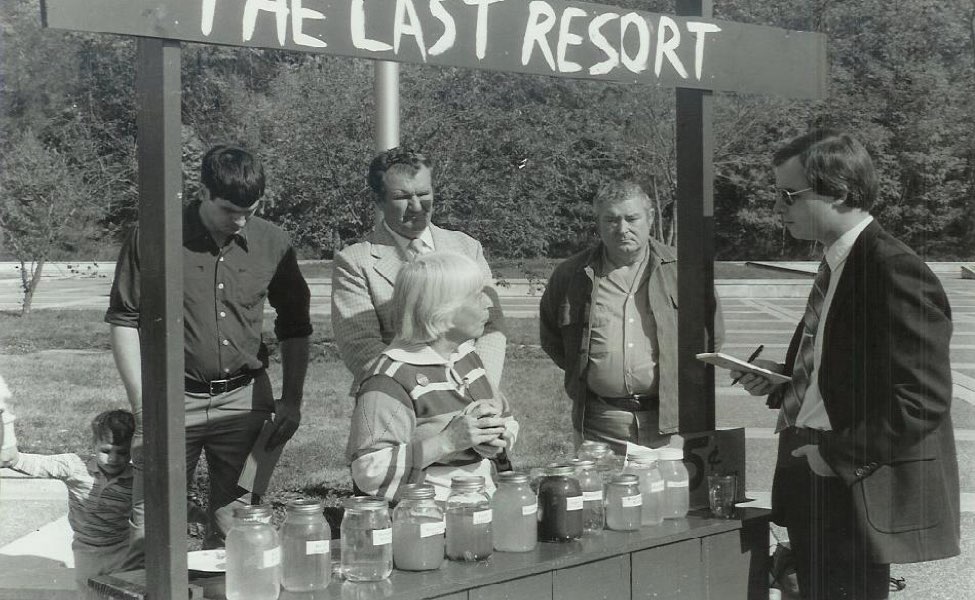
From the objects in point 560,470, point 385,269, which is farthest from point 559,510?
point 385,269

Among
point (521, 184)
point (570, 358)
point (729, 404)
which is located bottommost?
point (729, 404)

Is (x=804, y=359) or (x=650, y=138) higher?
(x=650, y=138)

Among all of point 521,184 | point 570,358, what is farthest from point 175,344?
point 521,184

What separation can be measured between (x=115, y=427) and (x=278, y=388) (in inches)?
229

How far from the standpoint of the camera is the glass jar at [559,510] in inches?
103

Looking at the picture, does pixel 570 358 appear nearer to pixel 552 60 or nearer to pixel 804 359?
pixel 804 359

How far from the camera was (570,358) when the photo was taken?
12.5ft

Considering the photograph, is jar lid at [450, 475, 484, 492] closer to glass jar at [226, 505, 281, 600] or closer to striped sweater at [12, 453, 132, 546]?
glass jar at [226, 505, 281, 600]

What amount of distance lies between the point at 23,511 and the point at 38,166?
492 centimetres

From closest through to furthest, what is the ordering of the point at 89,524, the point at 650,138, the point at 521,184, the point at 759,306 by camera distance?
the point at 89,524 < the point at 521,184 < the point at 650,138 < the point at 759,306

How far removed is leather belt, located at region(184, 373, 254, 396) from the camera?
340 cm

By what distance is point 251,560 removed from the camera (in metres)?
2.16

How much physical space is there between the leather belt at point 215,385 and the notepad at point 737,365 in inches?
60.4

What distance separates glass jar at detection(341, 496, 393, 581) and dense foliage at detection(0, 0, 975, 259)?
193 inches
